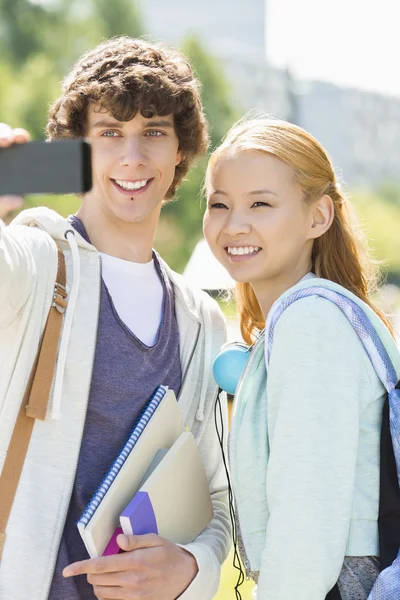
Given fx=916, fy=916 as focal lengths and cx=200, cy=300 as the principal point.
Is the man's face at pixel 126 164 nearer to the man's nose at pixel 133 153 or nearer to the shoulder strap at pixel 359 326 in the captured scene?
the man's nose at pixel 133 153

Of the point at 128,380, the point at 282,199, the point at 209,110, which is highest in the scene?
the point at 209,110

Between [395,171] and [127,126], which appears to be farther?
[395,171]

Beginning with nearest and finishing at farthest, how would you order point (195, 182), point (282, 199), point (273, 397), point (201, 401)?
point (273, 397)
point (282, 199)
point (201, 401)
point (195, 182)

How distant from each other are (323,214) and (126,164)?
642 millimetres

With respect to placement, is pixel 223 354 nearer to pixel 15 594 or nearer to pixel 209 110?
pixel 15 594

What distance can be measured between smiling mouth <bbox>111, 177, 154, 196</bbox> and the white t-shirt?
22cm

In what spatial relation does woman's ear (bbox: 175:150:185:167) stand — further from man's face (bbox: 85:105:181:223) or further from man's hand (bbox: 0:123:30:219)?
man's hand (bbox: 0:123:30:219)

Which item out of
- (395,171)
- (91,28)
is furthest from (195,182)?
(395,171)

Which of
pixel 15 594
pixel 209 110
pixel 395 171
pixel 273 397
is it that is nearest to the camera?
pixel 273 397

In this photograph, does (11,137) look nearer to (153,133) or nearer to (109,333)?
(109,333)

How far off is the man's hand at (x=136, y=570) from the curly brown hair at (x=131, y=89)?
129 centimetres

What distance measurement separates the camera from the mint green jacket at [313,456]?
203 cm

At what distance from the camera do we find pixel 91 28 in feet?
130

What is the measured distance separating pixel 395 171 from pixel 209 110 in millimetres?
40625
